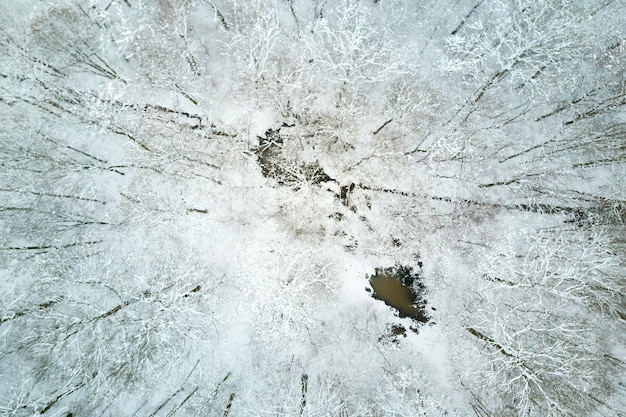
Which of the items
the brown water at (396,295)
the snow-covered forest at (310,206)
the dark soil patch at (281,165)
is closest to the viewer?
the snow-covered forest at (310,206)

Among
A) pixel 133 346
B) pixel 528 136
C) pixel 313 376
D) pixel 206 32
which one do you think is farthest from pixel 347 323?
pixel 206 32

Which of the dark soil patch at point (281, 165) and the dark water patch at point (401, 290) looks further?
the dark soil patch at point (281, 165)

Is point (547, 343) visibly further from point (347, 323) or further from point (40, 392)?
point (40, 392)

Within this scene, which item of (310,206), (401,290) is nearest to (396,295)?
(401,290)

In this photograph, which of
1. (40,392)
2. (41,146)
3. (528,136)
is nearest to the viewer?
(40,392)

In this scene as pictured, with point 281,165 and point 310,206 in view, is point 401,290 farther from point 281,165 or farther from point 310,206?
point 281,165

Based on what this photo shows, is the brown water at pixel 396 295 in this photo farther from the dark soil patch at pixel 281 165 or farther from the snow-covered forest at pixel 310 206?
the dark soil patch at pixel 281 165

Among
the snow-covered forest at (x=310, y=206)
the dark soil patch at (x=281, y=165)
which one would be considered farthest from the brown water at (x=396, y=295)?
the dark soil patch at (x=281, y=165)
